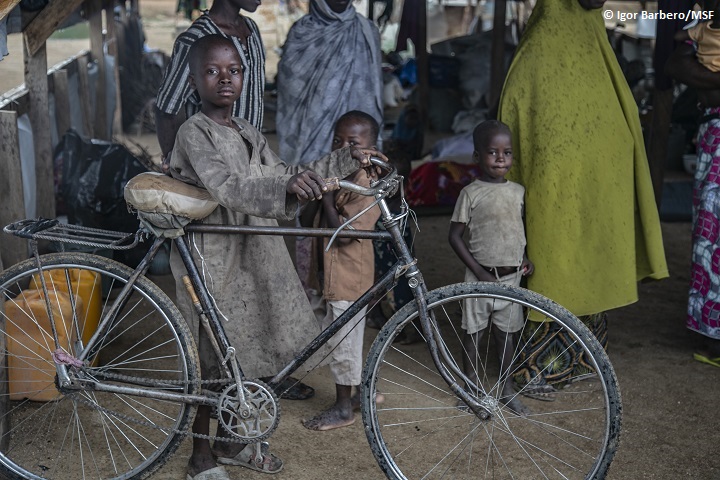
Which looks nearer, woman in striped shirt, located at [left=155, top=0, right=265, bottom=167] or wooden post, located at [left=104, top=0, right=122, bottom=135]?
woman in striped shirt, located at [left=155, top=0, right=265, bottom=167]

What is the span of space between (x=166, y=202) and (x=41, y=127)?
8.76 feet

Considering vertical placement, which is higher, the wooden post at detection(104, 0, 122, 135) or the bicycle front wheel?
the wooden post at detection(104, 0, 122, 135)

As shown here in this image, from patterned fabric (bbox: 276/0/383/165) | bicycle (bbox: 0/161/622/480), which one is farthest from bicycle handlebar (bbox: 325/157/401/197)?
patterned fabric (bbox: 276/0/383/165)

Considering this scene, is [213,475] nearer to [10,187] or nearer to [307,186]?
[307,186]

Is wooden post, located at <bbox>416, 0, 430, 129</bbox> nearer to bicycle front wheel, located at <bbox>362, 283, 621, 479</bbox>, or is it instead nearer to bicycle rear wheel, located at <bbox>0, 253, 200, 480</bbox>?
bicycle front wheel, located at <bbox>362, 283, 621, 479</bbox>

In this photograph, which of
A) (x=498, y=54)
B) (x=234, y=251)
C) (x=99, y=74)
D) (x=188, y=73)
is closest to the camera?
(x=234, y=251)

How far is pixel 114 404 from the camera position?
3842mm

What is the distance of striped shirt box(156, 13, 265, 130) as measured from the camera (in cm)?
363

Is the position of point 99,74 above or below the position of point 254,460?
above

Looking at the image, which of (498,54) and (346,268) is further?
(498,54)

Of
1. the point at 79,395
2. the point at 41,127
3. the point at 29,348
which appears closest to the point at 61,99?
the point at 41,127

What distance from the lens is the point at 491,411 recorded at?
9.30ft

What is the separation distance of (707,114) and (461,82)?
819 cm

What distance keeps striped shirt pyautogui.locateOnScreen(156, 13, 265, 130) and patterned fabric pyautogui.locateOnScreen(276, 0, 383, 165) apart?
880 millimetres
